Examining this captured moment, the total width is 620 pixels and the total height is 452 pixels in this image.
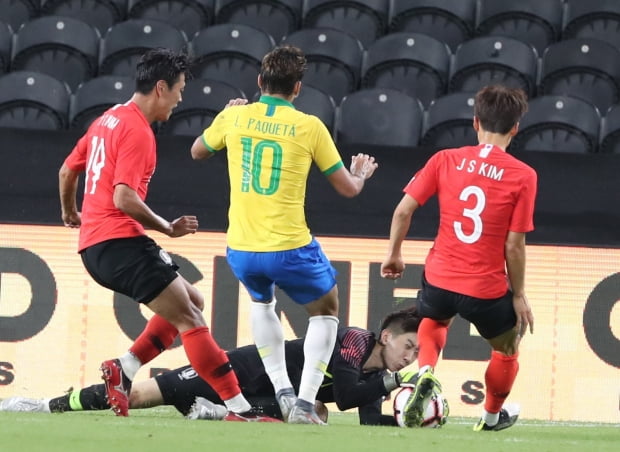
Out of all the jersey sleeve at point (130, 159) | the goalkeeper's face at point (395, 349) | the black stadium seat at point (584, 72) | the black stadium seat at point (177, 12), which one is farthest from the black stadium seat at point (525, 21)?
the jersey sleeve at point (130, 159)

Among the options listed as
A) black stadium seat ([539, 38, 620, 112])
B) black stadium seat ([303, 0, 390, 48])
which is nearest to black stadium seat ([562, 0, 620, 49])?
black stadium seat ([539, 38, 620, 112])

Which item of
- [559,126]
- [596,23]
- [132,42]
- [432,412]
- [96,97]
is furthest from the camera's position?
[596,23]

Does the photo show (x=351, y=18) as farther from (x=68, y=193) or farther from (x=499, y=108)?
(x=499, y=108)

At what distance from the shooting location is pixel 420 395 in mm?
5574

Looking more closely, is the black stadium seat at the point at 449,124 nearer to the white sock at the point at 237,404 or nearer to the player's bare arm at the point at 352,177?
the player's bare arm at the point at 352,177

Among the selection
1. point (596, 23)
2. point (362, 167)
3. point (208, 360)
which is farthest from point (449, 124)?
point (208, 360)

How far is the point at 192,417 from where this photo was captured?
632 cm

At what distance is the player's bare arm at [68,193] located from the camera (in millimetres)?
6312

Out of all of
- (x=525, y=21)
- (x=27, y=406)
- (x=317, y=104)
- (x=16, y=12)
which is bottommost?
(x=27, y=406)

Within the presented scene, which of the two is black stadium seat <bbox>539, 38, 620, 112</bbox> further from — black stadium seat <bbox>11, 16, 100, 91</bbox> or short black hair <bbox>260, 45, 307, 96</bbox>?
short black hair <bbox>260, 45, 307, 96</bbox>

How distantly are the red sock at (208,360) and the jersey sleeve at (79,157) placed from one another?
3.16 ft

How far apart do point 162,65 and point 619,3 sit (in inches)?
228

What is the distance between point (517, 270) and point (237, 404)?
4.54 feet

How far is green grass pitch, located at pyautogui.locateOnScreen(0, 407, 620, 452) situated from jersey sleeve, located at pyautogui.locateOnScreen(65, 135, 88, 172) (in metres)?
1.15
